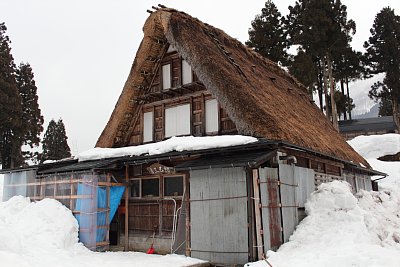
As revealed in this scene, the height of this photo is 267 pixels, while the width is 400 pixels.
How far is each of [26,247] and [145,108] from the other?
584 centimetres

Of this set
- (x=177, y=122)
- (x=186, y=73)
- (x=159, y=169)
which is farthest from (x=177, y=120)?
(x=159, y=169)

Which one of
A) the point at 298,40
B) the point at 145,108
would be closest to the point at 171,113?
the point at 145,108

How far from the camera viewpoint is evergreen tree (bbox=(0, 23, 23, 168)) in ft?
A: 72.3

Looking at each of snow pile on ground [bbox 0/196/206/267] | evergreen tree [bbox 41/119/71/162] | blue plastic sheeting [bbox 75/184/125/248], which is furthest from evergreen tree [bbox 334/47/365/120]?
evergreen tree [bbox 41/119/71/162]

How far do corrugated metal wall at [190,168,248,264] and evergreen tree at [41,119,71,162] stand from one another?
24.7m

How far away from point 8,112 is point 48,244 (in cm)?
1682

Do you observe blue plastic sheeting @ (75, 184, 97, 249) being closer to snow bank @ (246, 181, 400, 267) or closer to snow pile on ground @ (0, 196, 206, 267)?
snow pile on ground @ (0, 196, 206, 267)

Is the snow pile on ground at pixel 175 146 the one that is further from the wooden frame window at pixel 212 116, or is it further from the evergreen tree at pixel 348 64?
the evergreen tree at pixel 348 64

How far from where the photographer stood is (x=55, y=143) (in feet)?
100

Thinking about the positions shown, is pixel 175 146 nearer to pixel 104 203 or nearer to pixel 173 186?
pixel 173 186

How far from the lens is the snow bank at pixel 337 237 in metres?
6.31

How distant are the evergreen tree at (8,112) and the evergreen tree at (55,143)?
5.40m

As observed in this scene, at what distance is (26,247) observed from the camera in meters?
7.84

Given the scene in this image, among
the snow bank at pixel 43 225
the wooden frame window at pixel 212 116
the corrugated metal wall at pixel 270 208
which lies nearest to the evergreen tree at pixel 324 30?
the wooden frame window at pixel 212 116
